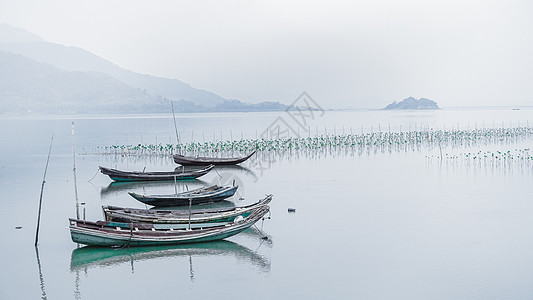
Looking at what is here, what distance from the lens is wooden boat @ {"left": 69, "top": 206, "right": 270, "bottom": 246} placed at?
1120cm

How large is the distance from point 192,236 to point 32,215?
5944 mm

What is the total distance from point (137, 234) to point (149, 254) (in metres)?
0.48

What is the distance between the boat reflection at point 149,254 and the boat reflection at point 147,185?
7.37 metres

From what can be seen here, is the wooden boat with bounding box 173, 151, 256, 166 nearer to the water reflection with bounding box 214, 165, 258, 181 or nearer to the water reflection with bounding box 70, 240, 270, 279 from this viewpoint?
the water reflection with bounding box 214, 165, 258, 181

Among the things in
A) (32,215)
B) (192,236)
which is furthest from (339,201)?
(32,215)

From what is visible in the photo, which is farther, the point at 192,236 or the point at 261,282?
the point at 192,236

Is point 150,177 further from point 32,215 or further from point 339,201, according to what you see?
point 339,201

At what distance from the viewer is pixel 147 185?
66.2ft

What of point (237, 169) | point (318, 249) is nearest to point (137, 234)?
point (318, 249)

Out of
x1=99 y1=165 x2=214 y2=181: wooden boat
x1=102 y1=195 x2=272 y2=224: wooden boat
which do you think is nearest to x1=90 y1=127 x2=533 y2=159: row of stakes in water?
x1=99 y1=165 x2=214 y2=181: wooden boat

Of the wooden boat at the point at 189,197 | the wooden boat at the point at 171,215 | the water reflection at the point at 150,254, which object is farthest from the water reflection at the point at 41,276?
the wooden boat at the point at 189,197

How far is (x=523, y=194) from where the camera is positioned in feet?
55.6

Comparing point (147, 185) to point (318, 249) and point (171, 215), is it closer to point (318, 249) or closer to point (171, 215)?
point (171, 215)

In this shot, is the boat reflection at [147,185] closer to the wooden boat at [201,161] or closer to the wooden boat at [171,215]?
the wooden boat at [201,161]
